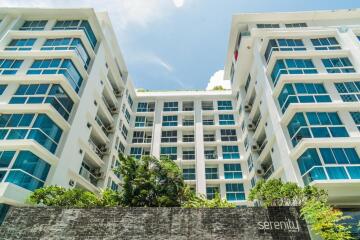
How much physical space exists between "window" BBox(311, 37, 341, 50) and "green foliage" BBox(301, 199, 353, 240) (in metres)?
16.9

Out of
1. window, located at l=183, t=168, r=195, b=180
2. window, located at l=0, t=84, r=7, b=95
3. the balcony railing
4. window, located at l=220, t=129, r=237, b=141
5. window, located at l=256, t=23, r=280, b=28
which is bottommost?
the balcony railing

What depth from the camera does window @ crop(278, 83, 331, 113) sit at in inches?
701

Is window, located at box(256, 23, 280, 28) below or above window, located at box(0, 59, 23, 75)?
above

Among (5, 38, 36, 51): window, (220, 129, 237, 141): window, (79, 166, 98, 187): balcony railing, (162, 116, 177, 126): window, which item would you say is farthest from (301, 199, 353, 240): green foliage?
(162, 116, 177, 126): window

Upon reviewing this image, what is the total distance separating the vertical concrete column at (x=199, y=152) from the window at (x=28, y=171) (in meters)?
16.1

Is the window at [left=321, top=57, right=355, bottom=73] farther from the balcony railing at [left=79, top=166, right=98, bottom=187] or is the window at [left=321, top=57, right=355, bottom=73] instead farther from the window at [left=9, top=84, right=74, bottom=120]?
the balcony railing at [left=79, top=166, right=98, bottom=187]

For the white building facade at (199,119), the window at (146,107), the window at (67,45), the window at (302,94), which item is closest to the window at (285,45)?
the white building facade at (199,119)

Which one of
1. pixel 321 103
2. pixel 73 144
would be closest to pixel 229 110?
pixel 321 103

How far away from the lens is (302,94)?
18031 mm

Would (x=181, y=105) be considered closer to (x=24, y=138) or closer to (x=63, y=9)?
(x=63, y=9)

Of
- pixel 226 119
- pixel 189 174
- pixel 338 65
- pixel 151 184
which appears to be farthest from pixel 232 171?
pixel 151 184

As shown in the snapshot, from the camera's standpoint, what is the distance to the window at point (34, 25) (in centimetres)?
2272

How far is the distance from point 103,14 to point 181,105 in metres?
15.5

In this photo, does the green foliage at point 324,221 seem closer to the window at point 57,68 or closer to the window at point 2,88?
the window at point 57,68
